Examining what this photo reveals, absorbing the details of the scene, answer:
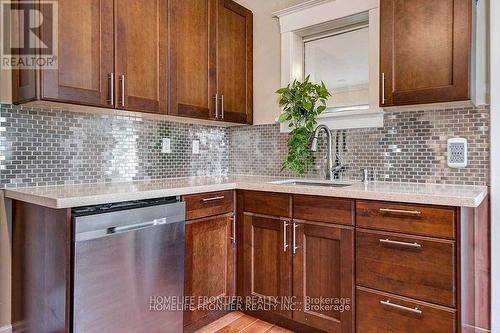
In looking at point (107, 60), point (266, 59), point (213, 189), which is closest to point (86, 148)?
point (107, 60)

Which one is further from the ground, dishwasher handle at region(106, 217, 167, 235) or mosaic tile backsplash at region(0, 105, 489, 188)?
mosaic tile backsplash at region(0, 105, 489, 188)

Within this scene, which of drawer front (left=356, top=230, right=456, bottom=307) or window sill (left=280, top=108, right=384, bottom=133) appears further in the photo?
window sill (left=280, top=108, right=384, bottom=133)

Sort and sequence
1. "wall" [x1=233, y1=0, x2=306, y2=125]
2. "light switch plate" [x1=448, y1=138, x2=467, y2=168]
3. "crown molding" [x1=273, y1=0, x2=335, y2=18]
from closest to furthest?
"light switch plate" [x1=448, y1=138, x2=467, y2=168]
"crown molding" [x1=273, y1=0, x2=335, y2=18]
"wall" [x1=233, y1=0, x2=306, y2=125]

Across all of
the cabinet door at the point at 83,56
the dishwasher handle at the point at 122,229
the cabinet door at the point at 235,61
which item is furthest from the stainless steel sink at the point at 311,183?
the cabinet door at the point at 83,56

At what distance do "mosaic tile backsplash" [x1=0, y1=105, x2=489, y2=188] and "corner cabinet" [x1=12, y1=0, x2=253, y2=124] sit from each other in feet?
0.81

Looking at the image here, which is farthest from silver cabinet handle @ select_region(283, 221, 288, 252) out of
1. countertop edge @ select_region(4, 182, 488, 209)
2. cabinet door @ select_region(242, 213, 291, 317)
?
countertop edge @ select_region(4, 182, 488, 209)

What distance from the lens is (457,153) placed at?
190 cm

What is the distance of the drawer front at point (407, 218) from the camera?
4.81 feet

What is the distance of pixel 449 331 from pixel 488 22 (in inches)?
64.2

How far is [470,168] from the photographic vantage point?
73.4 inches

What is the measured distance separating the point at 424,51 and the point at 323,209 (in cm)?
101

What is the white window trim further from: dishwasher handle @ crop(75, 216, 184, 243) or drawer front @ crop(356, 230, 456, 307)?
dishwasher handle @ crop(75, 216, 184, 243)

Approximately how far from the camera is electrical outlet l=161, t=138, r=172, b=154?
96.7 inches

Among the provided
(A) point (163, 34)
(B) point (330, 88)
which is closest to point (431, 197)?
(B) point (330, 88)
